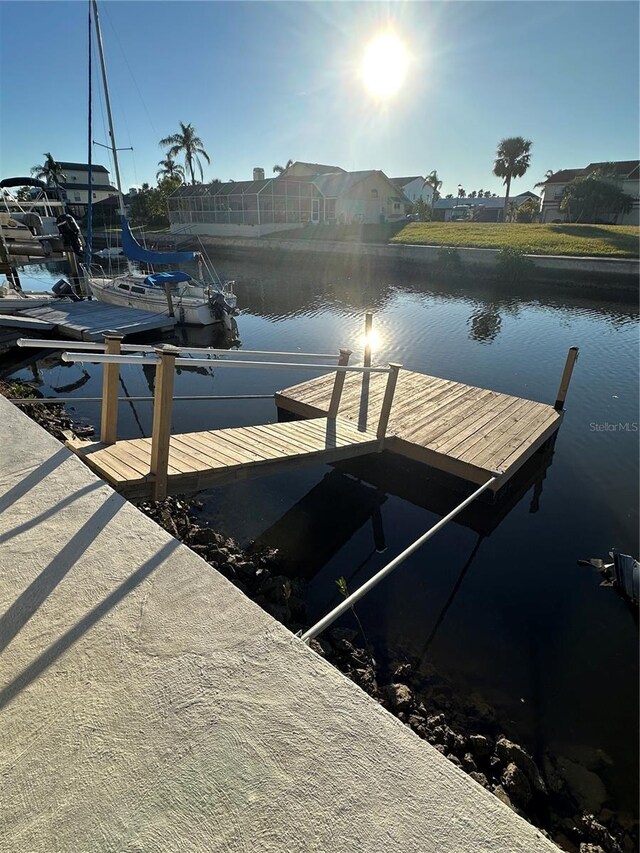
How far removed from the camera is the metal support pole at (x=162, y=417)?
3.56 m

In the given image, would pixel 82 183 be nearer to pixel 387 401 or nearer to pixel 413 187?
pixel 413 187

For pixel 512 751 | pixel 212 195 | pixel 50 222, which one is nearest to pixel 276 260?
pixel 212 195

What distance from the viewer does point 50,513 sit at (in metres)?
3.32

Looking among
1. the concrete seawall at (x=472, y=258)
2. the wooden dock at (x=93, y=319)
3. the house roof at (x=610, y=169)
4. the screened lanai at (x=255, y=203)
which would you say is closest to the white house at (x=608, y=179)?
the house roof at (x=610, y=169)

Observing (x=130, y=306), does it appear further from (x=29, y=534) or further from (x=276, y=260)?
(x=276, y=260)

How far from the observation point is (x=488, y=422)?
7.47 m

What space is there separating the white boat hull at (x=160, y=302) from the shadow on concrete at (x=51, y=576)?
44.6 feet

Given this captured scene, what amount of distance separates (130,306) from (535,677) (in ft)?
58.4

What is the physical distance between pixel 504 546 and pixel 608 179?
167 feet

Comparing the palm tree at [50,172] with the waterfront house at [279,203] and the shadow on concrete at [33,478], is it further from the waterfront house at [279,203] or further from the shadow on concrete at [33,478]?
the shadow on concrete at [33,478]

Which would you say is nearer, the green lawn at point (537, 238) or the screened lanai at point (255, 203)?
the green lawn at point (537, 238)

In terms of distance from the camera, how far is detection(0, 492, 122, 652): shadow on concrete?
7.98 feet

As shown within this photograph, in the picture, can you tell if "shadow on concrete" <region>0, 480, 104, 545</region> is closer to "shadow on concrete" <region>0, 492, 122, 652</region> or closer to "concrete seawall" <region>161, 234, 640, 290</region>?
"shadow on concrete" <region>0, 492, 122, 652</region>

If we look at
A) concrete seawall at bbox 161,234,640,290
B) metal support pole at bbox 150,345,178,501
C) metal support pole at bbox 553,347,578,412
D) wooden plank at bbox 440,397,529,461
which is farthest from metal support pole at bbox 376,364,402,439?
concrete seawall at bbox 161,234,640,290
